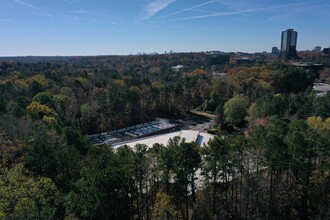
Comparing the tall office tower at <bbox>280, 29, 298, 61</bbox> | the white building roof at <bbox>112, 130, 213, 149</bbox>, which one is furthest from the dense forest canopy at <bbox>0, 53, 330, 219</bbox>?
the tall office tower at <bbox>280, 29, 298, 61</bbox>

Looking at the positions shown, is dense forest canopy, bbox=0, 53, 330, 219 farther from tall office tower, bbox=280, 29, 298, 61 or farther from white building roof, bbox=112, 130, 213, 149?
tall office tower, bbox=280, 29, 298, 61

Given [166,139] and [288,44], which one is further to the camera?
[288,44]

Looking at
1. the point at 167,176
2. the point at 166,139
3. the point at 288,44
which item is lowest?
the point at 166,139

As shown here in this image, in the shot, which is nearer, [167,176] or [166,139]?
Answer: [167,176]

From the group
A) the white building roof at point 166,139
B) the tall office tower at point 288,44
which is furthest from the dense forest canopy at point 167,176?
the tall office tower at point 288,44

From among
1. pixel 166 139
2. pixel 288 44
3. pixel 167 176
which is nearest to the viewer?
pixel 167 176

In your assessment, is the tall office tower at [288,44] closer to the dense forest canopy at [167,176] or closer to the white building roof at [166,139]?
the white building roof at [166,139]

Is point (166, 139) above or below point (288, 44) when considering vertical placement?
below

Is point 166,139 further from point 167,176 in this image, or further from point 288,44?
point 288,44


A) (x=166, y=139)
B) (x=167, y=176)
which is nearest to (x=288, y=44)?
(x=166, y=139)

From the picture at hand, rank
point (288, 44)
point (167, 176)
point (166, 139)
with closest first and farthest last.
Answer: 1. point (167, 176)
2. point (166, 139)
3. point (288, 44)
